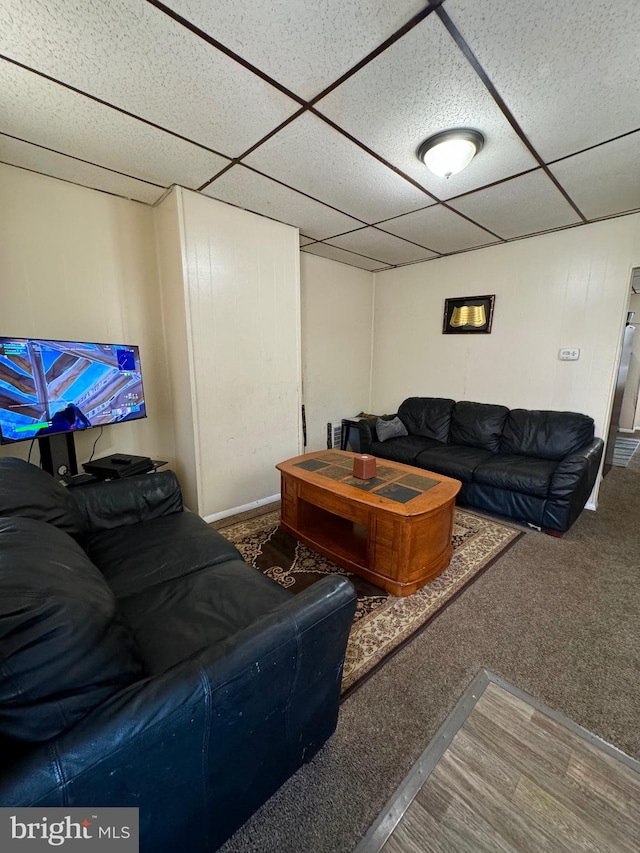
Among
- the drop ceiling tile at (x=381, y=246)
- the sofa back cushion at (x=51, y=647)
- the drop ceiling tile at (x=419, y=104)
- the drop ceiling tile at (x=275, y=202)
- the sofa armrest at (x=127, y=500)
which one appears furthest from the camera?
the drop ceiling tile at (x=381, y=246)

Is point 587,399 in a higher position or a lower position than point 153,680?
higher

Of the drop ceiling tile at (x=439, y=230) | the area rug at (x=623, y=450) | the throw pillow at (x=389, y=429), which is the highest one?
the drop ceiling tile at (x=439, y=230)

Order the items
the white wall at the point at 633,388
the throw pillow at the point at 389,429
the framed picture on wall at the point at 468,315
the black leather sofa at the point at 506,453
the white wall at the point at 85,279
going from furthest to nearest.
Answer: the white wall at the point at 633,388, the throw pillow at the point at 389,429, the framed picture on wall at the point at 468,315, the black leather sofa at the point at 506,453, the white wall at the point at 85,279

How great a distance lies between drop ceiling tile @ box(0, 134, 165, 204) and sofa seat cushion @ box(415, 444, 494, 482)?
3159mm

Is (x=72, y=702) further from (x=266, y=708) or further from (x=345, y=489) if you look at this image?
(x=345, y=489)

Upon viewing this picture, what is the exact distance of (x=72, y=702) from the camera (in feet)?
2.27

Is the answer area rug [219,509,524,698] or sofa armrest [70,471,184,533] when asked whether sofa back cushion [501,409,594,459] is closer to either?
area rug [219,509,524,698]

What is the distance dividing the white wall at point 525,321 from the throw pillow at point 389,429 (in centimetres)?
63

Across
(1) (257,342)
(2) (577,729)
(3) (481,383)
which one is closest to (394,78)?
(1) (257,342)

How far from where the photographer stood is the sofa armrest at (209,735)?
25.8 inches

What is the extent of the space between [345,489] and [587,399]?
8.48 feet

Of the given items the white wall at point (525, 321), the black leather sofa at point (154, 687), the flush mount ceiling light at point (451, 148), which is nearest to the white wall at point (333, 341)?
the white wall at point (525, 321)

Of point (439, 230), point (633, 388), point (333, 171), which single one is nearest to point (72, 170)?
point (333, 171)

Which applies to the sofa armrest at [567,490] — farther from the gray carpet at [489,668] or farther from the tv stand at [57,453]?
the tv stand at [57,453]
